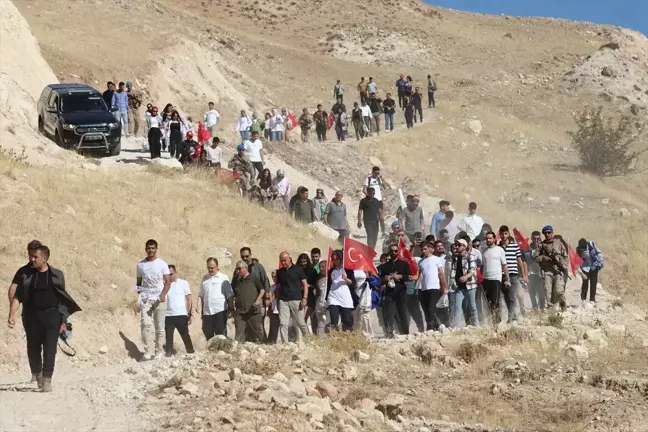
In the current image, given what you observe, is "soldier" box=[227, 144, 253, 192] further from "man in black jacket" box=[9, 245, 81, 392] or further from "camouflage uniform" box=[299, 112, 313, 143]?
"man in black jacket" box=[9, 245, 81, 392]

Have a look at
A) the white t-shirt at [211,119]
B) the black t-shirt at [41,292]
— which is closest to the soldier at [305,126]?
the white t-shirt at [211,119]

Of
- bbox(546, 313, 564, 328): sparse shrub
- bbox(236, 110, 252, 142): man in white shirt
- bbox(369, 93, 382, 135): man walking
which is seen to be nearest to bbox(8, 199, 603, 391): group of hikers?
bbox(546, 313, 564, 328): sparse shrub

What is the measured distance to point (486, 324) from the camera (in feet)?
57.0

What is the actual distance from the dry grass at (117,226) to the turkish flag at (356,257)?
3415 millimetres

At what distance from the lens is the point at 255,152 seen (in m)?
26.9

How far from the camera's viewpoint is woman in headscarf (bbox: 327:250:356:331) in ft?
52.1

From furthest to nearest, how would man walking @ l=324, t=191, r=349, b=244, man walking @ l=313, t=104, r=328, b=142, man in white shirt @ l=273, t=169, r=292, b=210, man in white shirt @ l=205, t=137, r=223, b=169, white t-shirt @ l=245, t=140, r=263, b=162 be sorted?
man walking @ l=313, t=104, r=328, b=142 → man in white shirt @ l=205, t=137, r=223, b=169 → white t-shirt @ l=245, t=140, r=263, b=162 → man in white shirt @ l=273, t=169, r=292, b=210 → man walking @ l=324, t=191, r=349, b=244

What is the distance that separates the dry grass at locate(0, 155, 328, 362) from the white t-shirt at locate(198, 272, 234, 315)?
78.2 inches

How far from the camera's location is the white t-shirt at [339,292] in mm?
15875

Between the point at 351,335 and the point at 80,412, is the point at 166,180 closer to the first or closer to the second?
the point at 351,335

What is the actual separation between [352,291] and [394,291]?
0.63 m

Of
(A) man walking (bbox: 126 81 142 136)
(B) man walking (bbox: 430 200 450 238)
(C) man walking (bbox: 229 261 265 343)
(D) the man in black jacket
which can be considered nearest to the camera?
(D) the man in black jacket

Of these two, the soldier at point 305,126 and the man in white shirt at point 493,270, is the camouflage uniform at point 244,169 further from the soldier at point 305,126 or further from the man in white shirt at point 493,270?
the soldier at point 305,126

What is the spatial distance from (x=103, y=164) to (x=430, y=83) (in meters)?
23.1
